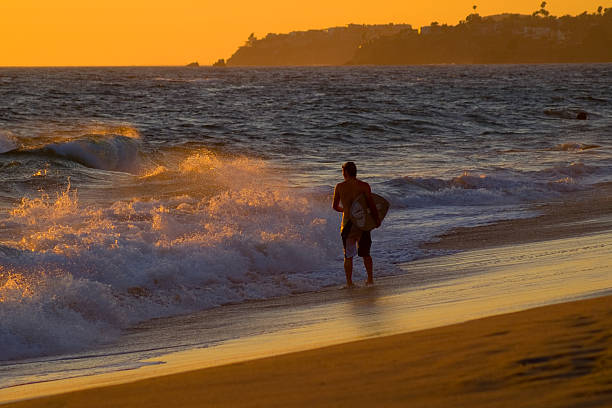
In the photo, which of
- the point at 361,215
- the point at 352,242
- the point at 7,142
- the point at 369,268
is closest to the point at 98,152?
the point at 7,142

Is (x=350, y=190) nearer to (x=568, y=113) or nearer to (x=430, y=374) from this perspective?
(x=430, y=374)

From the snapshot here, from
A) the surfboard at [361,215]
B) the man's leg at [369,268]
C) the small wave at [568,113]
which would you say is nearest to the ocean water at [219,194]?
the small wave at [568,113]

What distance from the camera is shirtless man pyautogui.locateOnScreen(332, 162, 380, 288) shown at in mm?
9376

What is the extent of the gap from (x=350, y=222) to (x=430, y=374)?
5.33 metres

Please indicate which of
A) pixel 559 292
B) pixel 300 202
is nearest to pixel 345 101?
pixel 300 202

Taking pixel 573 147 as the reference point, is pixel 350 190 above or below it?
above

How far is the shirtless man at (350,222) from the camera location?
938 centimetres

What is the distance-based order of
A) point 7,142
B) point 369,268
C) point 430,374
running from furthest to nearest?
point 7,142, point 369,268, point 430,374

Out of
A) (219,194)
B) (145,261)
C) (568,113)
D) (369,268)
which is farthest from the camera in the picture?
(568,113)

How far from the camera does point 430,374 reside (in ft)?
13.8

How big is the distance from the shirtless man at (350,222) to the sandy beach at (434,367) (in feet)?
9.05

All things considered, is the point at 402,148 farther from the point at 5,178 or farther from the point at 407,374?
the point at 407,374

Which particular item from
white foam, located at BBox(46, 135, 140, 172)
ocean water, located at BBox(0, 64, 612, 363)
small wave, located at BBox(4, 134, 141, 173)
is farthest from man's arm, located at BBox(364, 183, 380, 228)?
white foam, located at BBox(46, 135, 140, 172)

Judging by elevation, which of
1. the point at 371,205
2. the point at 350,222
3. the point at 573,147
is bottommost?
the point at 573,147
